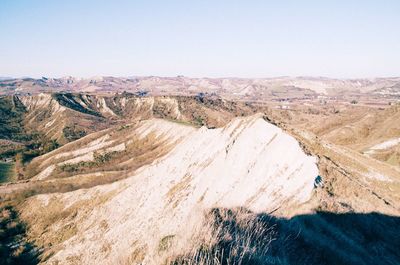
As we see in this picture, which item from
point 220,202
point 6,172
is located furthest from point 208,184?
point 6,172

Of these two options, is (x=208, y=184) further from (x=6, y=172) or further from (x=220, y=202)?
(x=6, y=172)

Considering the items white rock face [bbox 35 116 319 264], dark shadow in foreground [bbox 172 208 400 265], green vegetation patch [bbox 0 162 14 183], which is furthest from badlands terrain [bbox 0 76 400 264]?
green vegetation patch [bbox 0 162 14 183]

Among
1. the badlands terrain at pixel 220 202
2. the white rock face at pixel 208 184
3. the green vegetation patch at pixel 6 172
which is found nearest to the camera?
the badlands terrain at pixel 220 202

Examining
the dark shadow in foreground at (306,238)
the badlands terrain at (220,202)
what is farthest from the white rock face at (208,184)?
the dark shadow in foreground at (306,238)

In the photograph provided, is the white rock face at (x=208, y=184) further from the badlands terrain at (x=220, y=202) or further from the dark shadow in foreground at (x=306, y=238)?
the dark shadow in foreground at (x=306, y=238)

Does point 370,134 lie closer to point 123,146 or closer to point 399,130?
point 399,130

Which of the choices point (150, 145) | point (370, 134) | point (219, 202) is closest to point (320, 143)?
point (219, 202)

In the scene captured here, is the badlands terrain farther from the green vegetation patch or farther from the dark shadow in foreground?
the green vegetation patch
